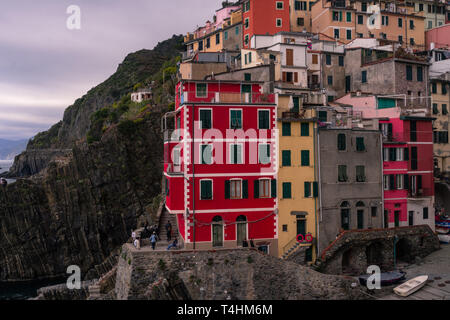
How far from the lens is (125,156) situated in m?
70.8

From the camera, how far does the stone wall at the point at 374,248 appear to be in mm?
36750

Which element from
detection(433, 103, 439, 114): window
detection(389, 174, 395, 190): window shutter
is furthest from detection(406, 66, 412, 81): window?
detection(389, 174, 395, 190): window shutter

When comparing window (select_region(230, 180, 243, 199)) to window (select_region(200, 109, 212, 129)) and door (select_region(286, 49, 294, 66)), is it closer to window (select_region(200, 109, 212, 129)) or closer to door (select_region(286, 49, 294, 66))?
window (select_region(200, 109, 212, 129))

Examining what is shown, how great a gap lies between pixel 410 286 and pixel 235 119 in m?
19.4

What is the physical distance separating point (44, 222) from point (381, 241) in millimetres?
54653

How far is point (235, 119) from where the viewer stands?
118 ft

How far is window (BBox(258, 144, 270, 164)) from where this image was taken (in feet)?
119

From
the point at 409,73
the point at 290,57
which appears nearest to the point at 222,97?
the point at 290,57

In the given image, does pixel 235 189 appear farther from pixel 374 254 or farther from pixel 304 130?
pixel 374 254

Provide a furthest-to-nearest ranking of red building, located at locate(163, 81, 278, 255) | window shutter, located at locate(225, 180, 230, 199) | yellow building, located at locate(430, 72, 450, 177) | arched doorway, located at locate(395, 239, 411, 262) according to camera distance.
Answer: yellow building, located at locate(430, 72, 450, 177)
arched doorway, located at locate(395, 239, 411, 262)
window shutter, located at locate(225, 180, 230, 199)
red building, located at locate(163, 81, 278, 255)

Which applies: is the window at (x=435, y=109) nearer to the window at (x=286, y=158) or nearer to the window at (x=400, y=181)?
the window at (x=400, y=181)
